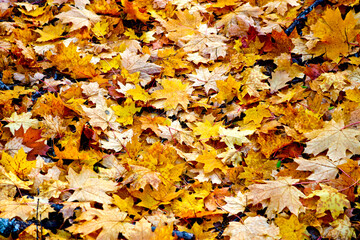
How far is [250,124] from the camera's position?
8.41 ft

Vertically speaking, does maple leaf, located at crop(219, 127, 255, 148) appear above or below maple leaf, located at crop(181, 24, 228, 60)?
below

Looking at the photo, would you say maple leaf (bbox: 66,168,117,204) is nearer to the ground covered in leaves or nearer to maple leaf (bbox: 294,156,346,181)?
the ground covered in leaves

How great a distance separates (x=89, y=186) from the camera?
2055mm

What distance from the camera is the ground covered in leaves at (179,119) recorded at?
1.91 metres

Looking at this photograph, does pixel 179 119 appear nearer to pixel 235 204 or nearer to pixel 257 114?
pixel 257 114

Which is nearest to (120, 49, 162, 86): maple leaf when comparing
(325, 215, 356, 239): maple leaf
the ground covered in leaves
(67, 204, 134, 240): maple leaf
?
the ground covered in leaves

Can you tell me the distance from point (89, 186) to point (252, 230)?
1.12 metres

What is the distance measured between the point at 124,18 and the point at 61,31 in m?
0.74

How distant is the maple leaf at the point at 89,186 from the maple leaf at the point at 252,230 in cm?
83

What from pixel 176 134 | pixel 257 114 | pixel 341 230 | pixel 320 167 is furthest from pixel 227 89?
pixel 341 230

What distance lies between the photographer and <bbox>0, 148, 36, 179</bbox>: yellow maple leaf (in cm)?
211

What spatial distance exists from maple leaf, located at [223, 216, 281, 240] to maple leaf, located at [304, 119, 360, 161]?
0.65 meters

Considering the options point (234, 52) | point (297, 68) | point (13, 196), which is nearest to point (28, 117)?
point (13, 196)

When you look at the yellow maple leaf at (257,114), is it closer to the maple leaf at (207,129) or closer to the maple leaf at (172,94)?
the maple leaf at (207,129)
